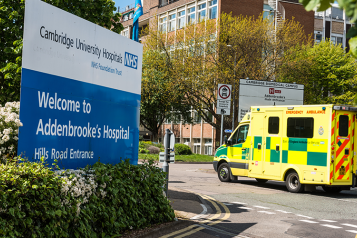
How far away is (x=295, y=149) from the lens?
43.8 feet

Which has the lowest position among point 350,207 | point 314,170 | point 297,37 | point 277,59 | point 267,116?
point 350,207

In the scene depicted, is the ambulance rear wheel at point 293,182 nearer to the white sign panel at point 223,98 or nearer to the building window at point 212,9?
the white sign panel at point 223,98

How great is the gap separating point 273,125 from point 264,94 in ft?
19.0

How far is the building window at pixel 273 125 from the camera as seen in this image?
14.0 metres

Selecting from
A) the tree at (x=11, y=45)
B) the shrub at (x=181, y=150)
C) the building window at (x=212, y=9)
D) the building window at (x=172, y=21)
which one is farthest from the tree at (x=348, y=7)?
the building window at (x=172, y=21)

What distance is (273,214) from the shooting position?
9258 mm

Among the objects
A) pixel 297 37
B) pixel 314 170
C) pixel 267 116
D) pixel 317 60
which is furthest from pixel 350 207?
pixel 317 60

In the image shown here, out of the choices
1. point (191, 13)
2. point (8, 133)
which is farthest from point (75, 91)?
point (191, 13)

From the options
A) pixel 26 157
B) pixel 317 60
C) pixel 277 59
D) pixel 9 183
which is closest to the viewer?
pixel 9 183

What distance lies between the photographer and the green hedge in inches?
175

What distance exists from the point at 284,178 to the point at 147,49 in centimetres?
2340

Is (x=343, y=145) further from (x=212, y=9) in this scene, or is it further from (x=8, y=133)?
(x=212, y=9)

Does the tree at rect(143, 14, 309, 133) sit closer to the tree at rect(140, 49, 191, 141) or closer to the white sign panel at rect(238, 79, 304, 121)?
the tree at rect(140, 49, 191, 141)

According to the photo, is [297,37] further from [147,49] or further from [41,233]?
[41,233]
